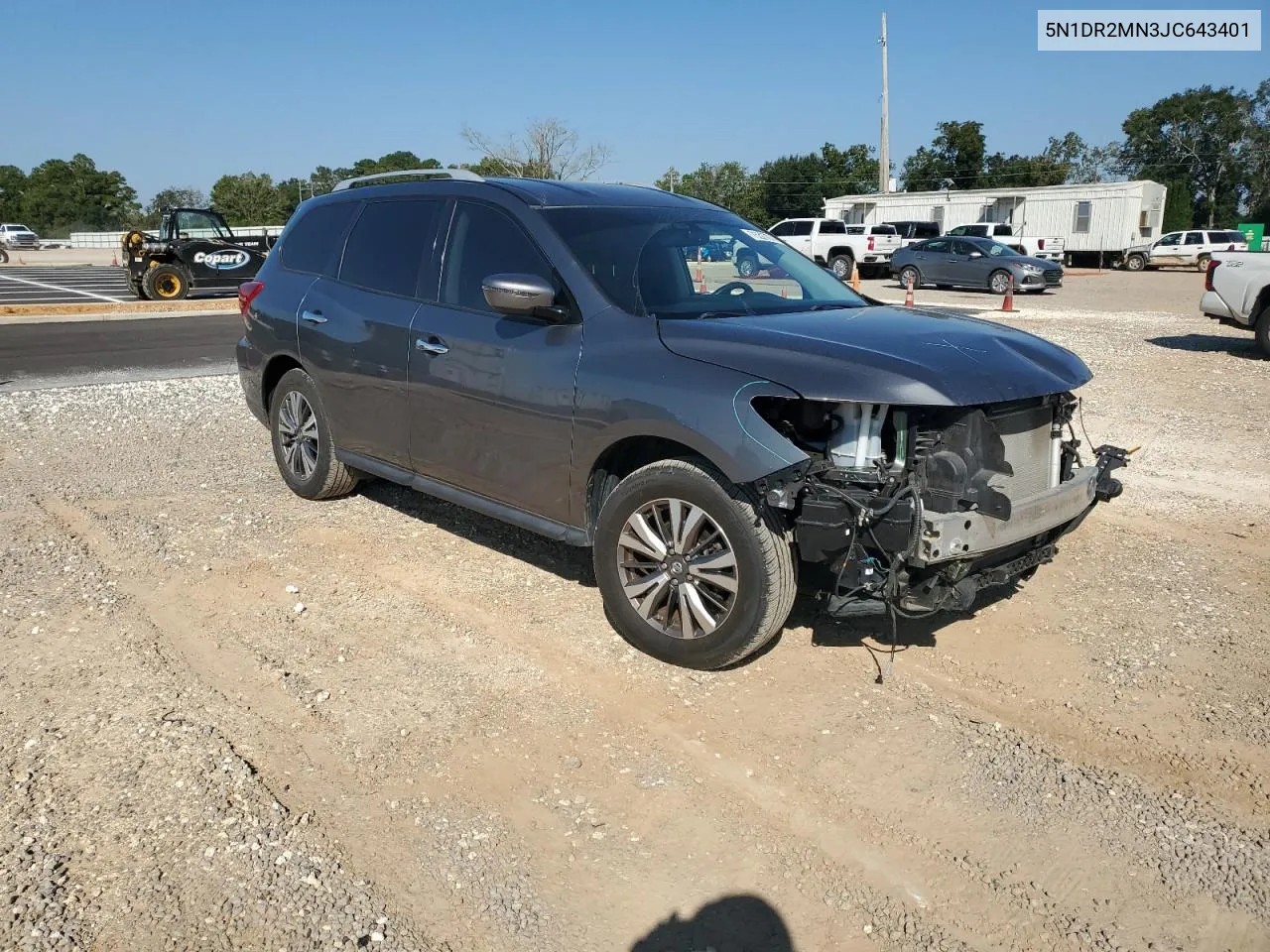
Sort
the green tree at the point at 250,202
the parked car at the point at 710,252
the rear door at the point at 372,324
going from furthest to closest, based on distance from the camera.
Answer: the green tree at the point at 250,202 < the rear door at the point at 372,324 < the parked car at the point at 710,252

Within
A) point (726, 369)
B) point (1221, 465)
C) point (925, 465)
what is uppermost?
point (726, 369)

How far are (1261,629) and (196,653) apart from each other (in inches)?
181

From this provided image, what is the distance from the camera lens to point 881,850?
308 cm

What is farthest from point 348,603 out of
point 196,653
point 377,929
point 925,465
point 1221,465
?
point 1221,465

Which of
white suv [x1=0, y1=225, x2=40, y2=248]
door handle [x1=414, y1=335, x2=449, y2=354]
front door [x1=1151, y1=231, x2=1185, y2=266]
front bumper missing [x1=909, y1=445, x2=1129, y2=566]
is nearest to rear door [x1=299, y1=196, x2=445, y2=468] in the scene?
door handle [x1=414, y1=335, x2=449, y2=354]

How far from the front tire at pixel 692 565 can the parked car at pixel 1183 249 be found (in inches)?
1614

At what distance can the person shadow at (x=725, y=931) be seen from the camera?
2691mm

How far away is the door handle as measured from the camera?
Result: 5031mm

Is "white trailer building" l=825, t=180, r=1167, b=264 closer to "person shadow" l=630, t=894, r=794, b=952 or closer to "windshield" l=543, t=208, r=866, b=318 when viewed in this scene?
"windshield" l=543, t=208, r=866, b=318

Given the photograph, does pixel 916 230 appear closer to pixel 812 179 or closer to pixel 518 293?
pixel 518 293

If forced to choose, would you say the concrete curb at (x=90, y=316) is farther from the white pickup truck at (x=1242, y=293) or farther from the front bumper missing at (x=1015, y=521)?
the front bumper missing at (x=1015, y=521)

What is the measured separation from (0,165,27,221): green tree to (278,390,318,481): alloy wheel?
86.8 m

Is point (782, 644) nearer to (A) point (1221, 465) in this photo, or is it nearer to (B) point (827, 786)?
(B) point (827, 786)

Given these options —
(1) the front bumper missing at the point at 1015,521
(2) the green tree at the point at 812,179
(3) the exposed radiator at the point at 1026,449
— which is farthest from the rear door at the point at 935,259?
(2) the green tree at the point at 812,179
